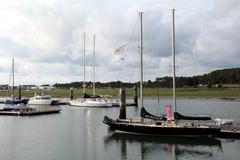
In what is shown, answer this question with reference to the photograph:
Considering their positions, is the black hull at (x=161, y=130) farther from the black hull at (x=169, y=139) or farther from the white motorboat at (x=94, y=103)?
the white motorboat at (x=94, y=103)

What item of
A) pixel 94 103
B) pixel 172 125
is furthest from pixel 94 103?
pixel 172 125

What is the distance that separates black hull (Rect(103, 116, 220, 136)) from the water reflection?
733mm

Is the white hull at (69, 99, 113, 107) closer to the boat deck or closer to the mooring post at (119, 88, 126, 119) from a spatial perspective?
the mooring post at (119, 88, 126, 119)

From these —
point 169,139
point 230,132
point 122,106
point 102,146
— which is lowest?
point 102,146

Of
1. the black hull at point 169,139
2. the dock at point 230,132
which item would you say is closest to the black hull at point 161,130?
the black hull at point 169,139

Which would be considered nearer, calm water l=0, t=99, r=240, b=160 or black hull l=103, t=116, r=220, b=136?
calm water l=0, t=99, r=240, b=160

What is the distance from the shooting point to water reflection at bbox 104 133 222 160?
4306 cm

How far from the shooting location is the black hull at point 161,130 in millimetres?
48969

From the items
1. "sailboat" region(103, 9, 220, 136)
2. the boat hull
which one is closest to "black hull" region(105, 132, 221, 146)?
"sailboat" region(103, 9, 220, 136)

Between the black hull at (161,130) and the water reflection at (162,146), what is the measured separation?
733 mm

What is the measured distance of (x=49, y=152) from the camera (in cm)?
4378

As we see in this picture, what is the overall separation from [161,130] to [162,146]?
3.47m

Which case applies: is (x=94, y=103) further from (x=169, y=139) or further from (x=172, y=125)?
(x=172, y=125)

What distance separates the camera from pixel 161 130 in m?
50.8
